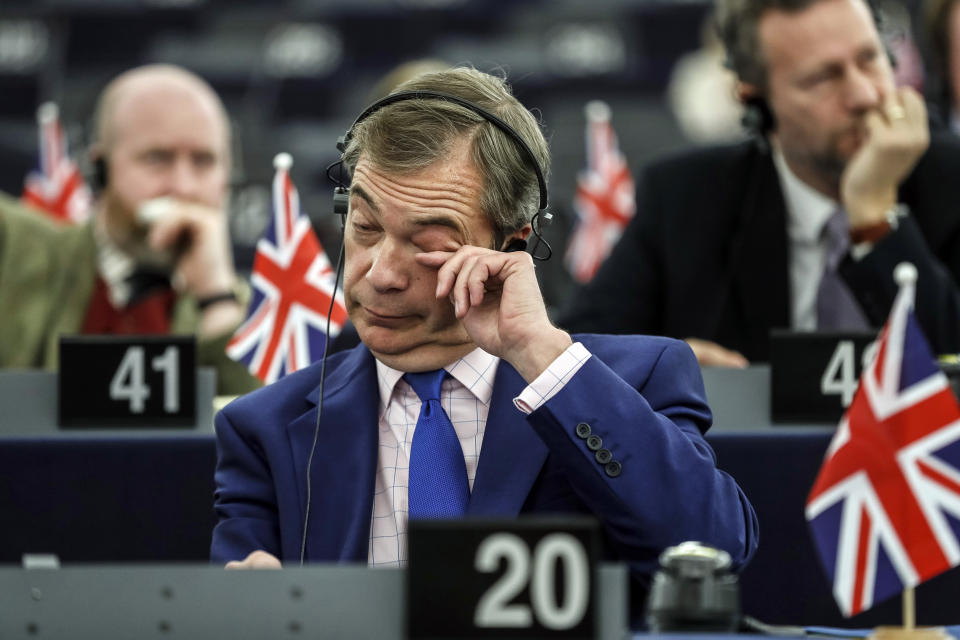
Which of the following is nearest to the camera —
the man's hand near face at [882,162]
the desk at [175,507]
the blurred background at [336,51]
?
the desk at [175,507]

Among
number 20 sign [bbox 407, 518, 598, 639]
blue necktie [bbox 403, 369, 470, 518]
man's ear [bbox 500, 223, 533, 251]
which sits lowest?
number 20 sign [bbox 407, 518, 598, 639]

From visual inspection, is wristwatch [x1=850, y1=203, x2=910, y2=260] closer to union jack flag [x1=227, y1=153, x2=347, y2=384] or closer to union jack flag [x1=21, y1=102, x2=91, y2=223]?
union jack flag [x1=227, y1=153, x2=347, y2=384]

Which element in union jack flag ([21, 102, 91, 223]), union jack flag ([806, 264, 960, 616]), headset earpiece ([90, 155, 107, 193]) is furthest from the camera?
union jack flag ([21, 102, 91, 223])

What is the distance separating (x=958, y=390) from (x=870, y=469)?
0.82 m

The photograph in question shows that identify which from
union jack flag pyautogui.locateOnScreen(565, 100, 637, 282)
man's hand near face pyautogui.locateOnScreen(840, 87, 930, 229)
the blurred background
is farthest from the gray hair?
the blurred background

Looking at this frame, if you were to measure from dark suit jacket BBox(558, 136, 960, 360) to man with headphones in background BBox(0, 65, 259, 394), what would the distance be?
34.4 inches

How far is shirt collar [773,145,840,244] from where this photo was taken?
306 centimetres

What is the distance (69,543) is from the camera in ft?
7.37

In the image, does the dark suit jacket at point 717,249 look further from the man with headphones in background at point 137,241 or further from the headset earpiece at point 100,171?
the headset earpiece at point 100,171

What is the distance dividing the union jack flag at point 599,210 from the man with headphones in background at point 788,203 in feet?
5.44

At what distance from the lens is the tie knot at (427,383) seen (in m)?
1.75

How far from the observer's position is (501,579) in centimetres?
117

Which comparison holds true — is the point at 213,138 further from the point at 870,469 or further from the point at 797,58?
the point at 870,469

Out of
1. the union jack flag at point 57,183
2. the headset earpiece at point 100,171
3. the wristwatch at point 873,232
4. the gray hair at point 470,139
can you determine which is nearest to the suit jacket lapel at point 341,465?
the gray hair at point 470,139
